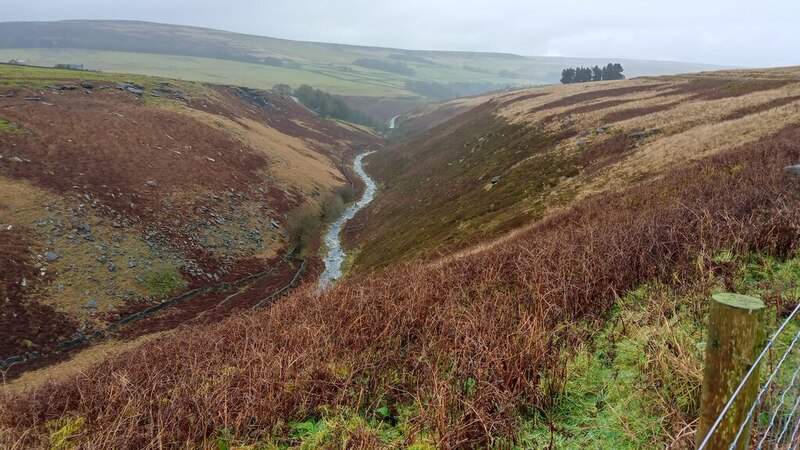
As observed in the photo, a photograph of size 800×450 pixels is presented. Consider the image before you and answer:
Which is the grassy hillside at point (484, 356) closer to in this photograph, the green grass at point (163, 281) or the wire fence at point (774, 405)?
the wire fence at point (774, 405)

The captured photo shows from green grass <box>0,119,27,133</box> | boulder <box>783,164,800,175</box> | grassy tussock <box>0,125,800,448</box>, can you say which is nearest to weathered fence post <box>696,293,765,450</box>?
grassy tussock <box>0,125,800,448</box>

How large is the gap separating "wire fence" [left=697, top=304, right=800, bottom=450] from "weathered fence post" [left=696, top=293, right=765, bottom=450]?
28 mm

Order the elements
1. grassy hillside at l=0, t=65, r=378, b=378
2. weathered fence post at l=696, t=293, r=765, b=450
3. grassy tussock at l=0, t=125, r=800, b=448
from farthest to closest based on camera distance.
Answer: grassy hillside at l=0, t=65, r=378, b=378
grassy tussock at l=0, t=125, r=800, b=448
weathered fence post at l=696, t=293, r=765, b=450

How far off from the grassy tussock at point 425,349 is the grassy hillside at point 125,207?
1929 centimetres

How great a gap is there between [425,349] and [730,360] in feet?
14.5

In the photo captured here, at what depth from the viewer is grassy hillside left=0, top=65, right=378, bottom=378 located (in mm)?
26984

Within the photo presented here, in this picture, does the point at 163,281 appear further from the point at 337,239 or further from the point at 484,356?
the point at 484,356

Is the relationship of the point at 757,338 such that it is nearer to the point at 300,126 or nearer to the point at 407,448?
the point at 407,448

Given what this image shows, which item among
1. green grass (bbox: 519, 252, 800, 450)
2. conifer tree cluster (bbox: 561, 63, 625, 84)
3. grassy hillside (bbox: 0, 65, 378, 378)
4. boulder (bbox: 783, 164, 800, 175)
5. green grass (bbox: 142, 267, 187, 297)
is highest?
conifer tree cluster (bbox: 561, 63, 625, 84)

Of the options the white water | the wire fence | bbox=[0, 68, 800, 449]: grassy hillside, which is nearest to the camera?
the wire fence

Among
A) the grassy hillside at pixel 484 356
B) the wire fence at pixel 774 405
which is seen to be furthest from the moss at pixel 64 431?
the wire fence at pixel 774 405

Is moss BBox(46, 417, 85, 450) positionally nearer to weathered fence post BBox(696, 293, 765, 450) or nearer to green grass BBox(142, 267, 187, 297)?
weathered fence post BBox(696, 293, 765, 450)

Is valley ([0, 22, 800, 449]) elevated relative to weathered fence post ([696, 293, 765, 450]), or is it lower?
lower

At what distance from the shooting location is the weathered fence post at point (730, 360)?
2852mm
